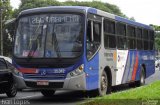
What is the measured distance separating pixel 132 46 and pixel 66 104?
7182mm

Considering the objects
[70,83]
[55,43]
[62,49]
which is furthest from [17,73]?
[70,83]

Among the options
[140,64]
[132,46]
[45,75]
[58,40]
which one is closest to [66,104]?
[45,75]

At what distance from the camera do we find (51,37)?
1522 cm

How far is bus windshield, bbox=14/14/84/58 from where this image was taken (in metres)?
15.0

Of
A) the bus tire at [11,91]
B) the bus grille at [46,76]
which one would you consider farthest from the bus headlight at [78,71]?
the bus tire at [11,91]

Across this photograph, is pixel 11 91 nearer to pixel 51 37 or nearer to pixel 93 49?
pixel 51 37

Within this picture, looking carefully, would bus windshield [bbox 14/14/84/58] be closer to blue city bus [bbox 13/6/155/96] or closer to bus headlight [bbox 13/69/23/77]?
blue city bus [bbox 13/6/155/96]

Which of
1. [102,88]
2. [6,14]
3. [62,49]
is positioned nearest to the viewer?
[62,49]

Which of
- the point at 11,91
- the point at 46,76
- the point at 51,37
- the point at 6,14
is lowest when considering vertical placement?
the point at 11,91

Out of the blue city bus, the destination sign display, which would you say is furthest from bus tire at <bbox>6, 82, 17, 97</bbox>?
the destination sign display

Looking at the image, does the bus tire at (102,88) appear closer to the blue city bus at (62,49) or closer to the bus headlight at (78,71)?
the blue city bus at (62,49)

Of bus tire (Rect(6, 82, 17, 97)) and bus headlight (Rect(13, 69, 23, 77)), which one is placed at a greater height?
bus headlight (Rect(13, 69, 23, 77))

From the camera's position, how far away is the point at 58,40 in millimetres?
A: 15102

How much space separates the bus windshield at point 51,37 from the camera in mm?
15000
